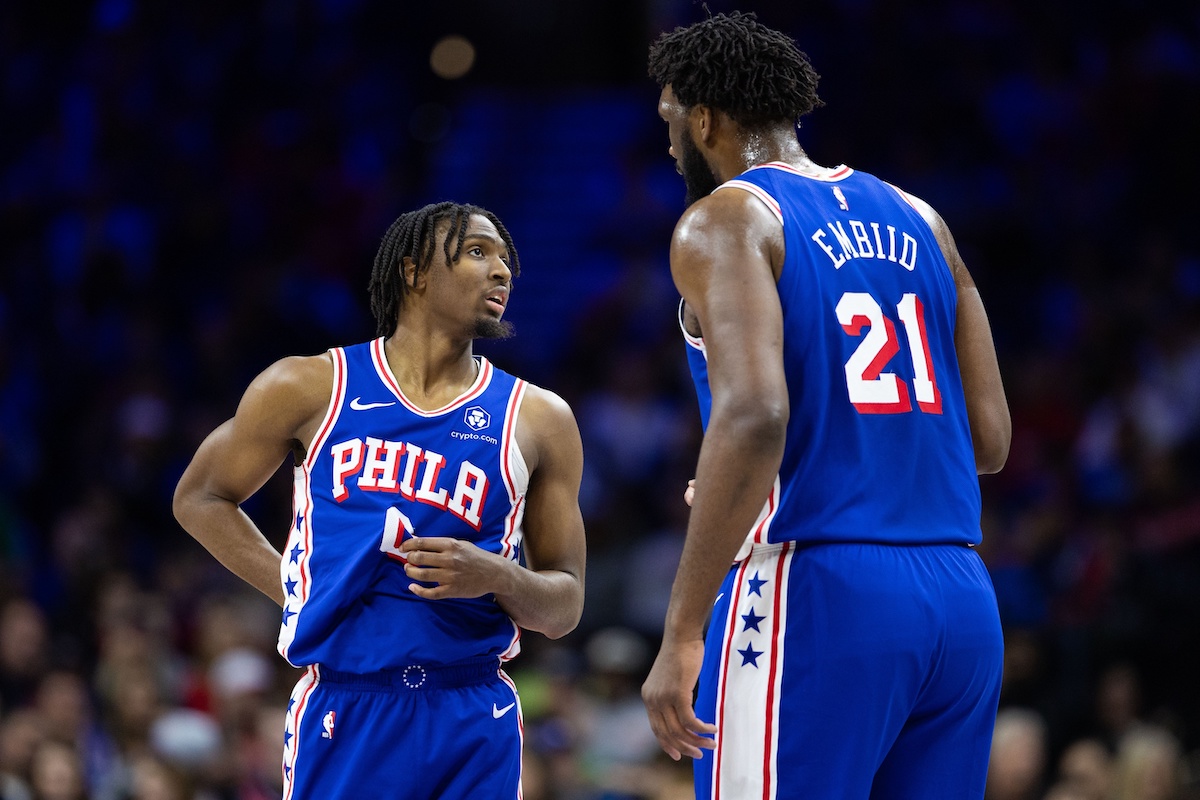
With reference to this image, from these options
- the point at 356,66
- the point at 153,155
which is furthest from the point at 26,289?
the point at 356,66

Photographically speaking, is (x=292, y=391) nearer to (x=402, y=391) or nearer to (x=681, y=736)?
(x=402, y=391)

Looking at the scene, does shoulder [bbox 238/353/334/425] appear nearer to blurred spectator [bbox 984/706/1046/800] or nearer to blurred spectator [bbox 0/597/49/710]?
blurred spectator [bbox 984/706/1046/800]

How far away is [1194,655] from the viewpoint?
26.7 feet

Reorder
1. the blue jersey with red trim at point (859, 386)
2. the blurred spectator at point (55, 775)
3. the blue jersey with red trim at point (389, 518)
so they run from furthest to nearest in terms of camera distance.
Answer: the blurred spectator at point (55, 775) → the blue jersey with red trim at point (389, 518) → the blue jersey with red trim at point (859, 386)

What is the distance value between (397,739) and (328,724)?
0.19 meters

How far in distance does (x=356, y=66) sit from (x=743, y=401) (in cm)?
1318

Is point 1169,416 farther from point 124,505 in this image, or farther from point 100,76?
point 100,76

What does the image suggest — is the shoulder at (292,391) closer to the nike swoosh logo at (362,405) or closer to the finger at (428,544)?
the nike swoosh logo at (362,405)

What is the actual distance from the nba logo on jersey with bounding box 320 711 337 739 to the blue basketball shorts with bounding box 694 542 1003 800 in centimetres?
116

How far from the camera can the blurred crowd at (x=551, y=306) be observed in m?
8.23

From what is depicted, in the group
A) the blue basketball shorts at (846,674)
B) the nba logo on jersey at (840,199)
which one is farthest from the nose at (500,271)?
the blue basketball shorts at (846,674)

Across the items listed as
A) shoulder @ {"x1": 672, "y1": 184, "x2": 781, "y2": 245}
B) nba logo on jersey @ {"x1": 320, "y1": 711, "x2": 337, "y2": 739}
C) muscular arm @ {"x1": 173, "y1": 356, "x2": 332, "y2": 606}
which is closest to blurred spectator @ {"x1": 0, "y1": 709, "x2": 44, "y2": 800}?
muscular arm @ {"x1": 173, "y1": 356, "x2": 332, "y2": 606}

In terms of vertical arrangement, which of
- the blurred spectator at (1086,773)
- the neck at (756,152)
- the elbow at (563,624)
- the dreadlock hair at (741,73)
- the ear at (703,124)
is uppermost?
the dreadlock hair at (741,73)

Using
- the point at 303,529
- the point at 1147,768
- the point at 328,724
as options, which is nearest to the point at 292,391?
the point at 303,529
